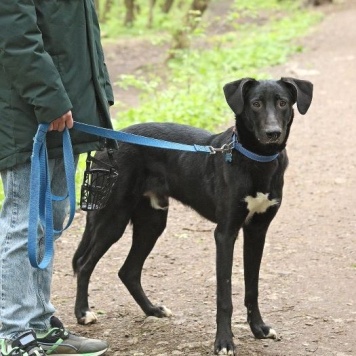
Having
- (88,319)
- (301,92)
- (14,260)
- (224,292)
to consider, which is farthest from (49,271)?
(301,92)

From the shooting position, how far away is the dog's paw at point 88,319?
497 centimetres

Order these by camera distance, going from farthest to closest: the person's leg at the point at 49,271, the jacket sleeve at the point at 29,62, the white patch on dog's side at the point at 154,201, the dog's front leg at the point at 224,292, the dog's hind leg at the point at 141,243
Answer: the dog's hind leg at the point at 141,243
the white patch on dog's side at the point at 154,201
the dog's front leg at the point at 224,292
the person's leg at the point at 49,271
the jacket sleeve at the point at 29,62

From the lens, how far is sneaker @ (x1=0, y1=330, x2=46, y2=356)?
13.2 feet

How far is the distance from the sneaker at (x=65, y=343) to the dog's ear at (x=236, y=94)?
1490 millimetres

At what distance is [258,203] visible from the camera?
14.8ft

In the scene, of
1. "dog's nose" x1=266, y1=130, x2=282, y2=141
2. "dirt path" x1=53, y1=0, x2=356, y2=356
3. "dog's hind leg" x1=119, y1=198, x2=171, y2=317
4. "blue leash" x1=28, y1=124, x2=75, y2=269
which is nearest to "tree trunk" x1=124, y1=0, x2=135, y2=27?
"dirt path" x1=53, y1=0, x2=356, y2=356

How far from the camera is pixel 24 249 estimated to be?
4.05 metres

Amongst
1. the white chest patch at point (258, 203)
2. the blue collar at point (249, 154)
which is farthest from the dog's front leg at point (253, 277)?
the blue collar at point (249, 154)

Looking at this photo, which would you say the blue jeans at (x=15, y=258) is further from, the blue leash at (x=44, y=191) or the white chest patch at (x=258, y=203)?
the white chest patch at (x=258, y=203)

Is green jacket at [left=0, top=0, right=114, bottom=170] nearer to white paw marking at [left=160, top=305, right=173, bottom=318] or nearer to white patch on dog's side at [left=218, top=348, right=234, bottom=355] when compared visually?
white patch on dog's side at [left=218, top=348, right=234, bottom=355]

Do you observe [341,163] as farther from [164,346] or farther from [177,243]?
[164,346]

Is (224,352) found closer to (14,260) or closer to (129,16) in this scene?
(14,260)

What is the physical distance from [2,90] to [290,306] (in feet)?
8.08

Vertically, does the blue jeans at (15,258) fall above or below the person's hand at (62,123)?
below
